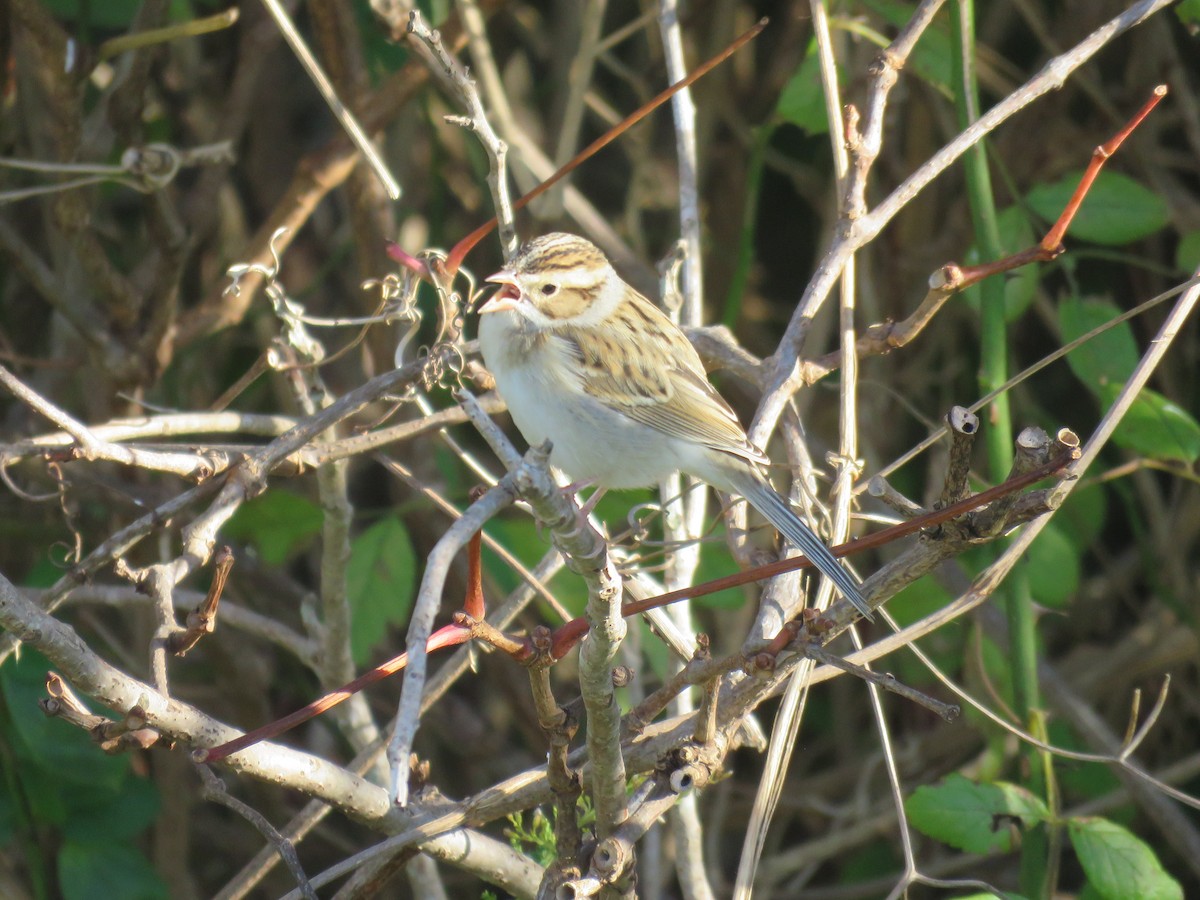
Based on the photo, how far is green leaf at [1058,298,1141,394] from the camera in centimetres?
311

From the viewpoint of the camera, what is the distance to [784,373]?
258cm

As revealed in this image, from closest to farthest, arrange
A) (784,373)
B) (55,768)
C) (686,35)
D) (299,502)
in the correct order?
(784,373), (55,768), (299,502), (686,35)

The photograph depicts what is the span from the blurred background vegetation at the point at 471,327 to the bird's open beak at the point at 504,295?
2.38 ft

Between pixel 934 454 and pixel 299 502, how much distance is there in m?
2.16

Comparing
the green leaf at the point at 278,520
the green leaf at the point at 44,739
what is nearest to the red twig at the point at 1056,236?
the green leaf at the point at 278,520

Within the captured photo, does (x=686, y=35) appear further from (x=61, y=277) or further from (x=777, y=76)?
(x=61, y=277)

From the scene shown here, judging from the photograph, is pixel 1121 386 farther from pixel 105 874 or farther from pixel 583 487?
pixel 105 874

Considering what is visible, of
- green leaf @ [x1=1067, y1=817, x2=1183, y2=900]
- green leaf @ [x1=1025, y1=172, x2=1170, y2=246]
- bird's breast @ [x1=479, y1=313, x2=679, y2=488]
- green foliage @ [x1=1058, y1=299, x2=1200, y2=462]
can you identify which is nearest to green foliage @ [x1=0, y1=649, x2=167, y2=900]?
bird's breast @ [x1=479, y1=313, x2=679, y2=488]

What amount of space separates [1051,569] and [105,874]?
8.62ft

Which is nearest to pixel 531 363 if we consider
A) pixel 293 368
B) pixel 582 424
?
pixel 582 424

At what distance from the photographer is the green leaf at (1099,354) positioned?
3.11 metres

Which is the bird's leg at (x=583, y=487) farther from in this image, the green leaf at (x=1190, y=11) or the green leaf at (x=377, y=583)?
the green leaf at (x=1190, y=11)

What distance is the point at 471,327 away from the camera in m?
5.23

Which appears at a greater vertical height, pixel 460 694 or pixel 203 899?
pixel 460 694
